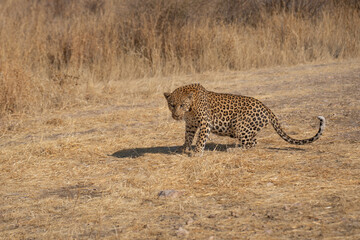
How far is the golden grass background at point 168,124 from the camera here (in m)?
4.88

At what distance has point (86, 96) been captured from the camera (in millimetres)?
11727

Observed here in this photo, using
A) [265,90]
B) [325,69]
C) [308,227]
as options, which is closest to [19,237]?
[308,227]

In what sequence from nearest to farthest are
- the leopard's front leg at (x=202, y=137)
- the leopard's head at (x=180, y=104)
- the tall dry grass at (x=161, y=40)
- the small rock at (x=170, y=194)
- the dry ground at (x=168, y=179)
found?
the dry ground at (x=168, y=179), the small rock at (x=170, y=194), the leopard's head at (x=180, y=104), the leopard's front leg at (x=202, y=137), the tall dry grass at (x=161, y=40)

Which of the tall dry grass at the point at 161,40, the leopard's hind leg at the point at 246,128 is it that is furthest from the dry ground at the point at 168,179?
the tall dry grass at the point at 161,40

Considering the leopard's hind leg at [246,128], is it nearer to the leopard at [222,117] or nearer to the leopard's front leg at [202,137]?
the leopard at [222,117]

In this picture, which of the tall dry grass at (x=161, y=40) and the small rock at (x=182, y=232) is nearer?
the small rock at (x=182, y=232)

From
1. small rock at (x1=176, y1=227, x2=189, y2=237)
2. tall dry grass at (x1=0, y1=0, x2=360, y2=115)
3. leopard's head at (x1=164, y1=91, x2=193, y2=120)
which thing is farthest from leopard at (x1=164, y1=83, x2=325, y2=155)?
tall dry grass at (x1=0, y1=0, x2=360, y2=115)

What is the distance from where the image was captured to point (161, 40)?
611 inches

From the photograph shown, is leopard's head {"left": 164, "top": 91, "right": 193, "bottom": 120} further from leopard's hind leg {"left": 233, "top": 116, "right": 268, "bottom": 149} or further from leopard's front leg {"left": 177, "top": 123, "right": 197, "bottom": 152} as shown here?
leopard's hind leg {"left": 233, "top": 116, "right": 268, "bottom": 149}

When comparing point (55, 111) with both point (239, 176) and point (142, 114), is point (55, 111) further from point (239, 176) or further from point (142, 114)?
point (239, 176)

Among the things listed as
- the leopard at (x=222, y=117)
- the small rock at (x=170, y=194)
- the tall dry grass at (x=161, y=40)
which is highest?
the tall dry grass at (x=161, y=40)

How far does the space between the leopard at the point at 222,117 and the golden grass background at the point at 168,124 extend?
0.28m

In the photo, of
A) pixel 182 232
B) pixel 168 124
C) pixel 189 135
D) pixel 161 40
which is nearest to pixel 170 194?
pixel 182 232

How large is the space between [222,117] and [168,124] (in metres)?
1.96
